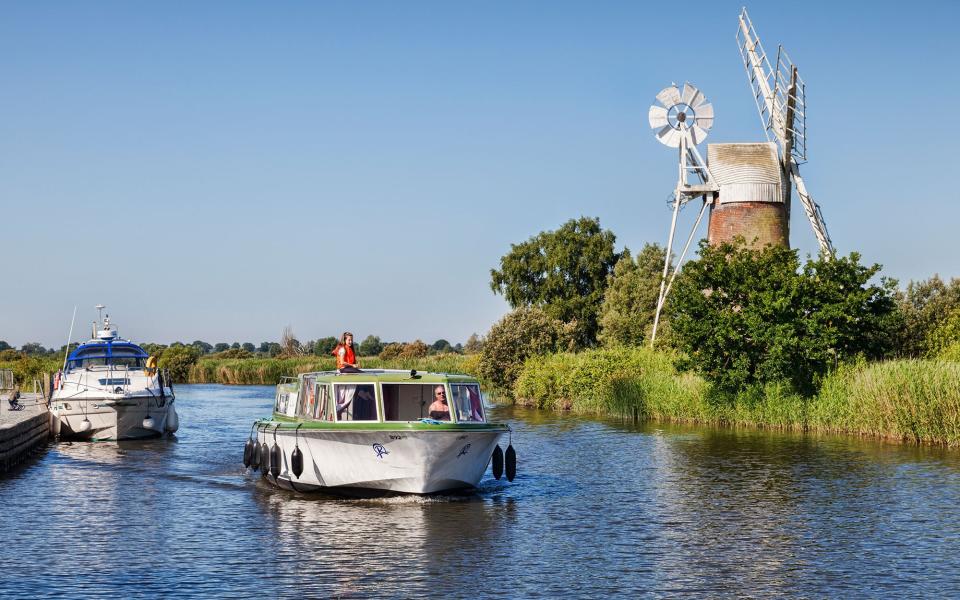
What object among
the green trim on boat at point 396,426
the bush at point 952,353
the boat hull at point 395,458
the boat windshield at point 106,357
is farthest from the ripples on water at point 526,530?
the bush at point 952,353

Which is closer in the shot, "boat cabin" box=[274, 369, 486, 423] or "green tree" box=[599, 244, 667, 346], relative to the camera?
"boat cabin" box=[274, 369, 486, 423]

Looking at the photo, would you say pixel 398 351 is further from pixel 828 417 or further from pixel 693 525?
pixel 693 525

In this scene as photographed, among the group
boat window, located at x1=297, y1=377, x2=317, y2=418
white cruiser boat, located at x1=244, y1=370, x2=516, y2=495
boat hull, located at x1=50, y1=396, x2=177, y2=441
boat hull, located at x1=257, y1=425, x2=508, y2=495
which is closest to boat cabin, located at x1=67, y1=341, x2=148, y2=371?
boat hull, located at x1=50, y1=396, x2=177, y2=441

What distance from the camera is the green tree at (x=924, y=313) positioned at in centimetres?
5059

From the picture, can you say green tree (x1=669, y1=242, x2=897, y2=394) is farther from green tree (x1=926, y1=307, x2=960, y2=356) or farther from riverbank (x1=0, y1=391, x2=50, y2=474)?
riverbank (x1=0, y1=391, x2=50, y2=474)

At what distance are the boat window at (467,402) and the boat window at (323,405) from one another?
2.99 metres

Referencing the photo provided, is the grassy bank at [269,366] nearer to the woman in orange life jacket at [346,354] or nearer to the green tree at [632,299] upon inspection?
the green tree at [632,299]

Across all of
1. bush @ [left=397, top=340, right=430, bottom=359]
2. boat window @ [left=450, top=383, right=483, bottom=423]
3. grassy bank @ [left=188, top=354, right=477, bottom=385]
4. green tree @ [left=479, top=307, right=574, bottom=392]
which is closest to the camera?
boat window @ [left=450, top=383, right=483, bottom=423]

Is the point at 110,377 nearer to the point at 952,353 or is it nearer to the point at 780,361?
the point at 780,361

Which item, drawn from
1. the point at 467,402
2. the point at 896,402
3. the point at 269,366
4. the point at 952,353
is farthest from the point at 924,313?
the point at 269,366

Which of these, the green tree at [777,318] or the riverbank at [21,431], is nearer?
the riverbank at [21,431]

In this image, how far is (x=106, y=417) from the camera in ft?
136

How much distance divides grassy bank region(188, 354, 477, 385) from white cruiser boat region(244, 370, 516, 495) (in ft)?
188

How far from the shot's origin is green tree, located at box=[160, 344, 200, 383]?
10131 centimetres
